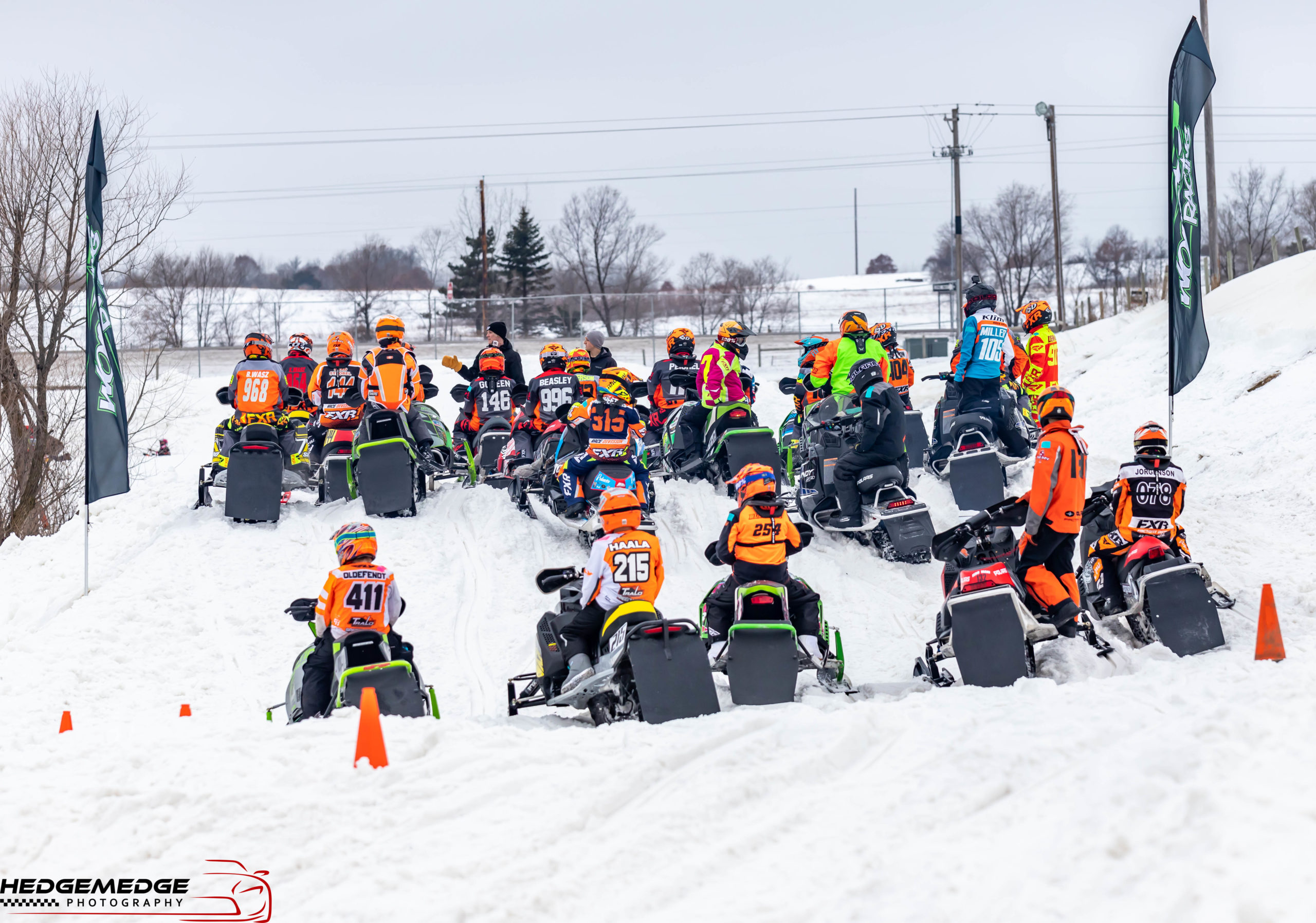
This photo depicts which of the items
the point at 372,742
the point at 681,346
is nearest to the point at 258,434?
the point at 681,346

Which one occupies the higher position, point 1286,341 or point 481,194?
point 481,194

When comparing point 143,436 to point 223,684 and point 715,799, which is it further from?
point 715,799

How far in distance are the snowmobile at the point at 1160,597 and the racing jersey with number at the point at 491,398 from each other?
→ 23.6 feet

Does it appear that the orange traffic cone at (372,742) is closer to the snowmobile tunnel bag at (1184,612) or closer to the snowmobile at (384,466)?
the snowmobile tunnel bag at (1184,612)

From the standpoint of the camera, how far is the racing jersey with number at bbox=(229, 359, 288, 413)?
38.8ft

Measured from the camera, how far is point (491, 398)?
519 inches

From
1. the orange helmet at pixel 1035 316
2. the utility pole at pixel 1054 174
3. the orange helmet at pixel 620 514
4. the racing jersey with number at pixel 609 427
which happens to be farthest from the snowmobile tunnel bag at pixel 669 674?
the utility pole at pixel 1054 174

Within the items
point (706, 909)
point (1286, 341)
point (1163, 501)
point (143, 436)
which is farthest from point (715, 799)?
point (143, 436)

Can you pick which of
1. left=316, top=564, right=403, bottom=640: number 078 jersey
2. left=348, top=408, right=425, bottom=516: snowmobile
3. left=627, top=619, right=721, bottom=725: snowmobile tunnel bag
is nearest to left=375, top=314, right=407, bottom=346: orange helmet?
left=348, top=408, right=425, bottom=516: snowmobile

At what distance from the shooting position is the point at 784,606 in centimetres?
704

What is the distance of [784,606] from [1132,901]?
3.81 m

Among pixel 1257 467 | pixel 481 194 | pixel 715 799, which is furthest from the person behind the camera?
pixel 481 194

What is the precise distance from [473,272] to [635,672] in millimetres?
41481

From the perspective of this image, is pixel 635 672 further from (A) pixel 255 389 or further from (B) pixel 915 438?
(B) pixel 915 438
